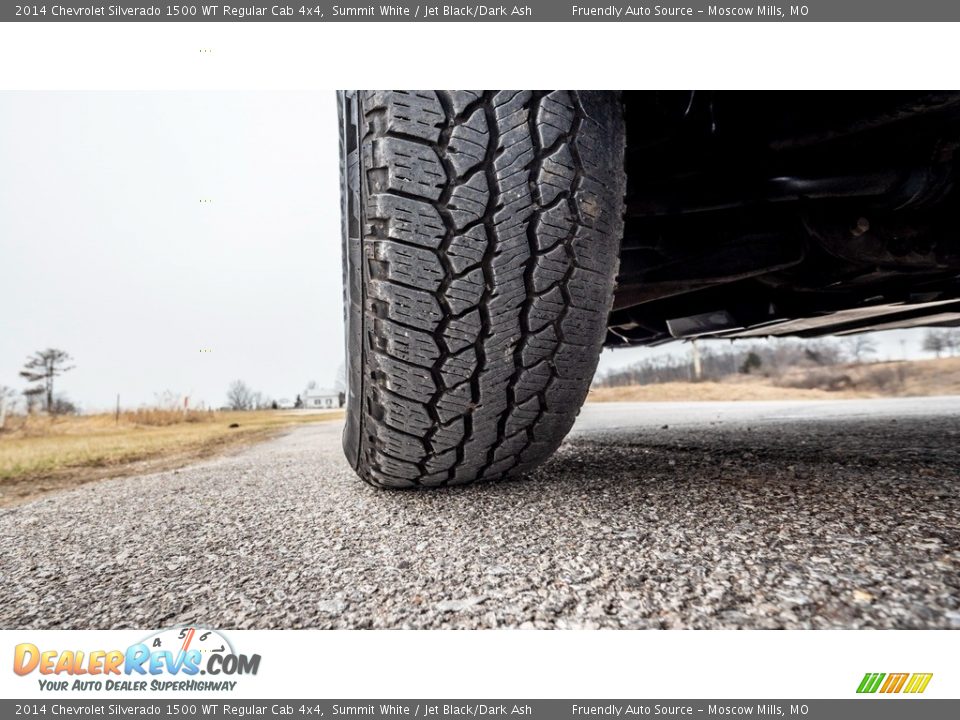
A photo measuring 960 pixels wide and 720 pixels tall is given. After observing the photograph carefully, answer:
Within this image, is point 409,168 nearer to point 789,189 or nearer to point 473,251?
point 473,251

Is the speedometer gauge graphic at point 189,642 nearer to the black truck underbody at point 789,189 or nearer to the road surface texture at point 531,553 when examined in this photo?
the road surface texture at point 531,553

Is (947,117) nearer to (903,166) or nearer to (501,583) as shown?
(903,166)

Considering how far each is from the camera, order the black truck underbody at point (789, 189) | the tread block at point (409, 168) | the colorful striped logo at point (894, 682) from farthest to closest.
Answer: the black truck underbody at point (789, 189)
the tread block at point (409, 168)
the colorful striped logo at point (894, 682)

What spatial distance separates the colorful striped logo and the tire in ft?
1.37

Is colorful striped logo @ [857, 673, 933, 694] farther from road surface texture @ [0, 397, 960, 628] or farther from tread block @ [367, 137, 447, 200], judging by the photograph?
tread block @ [367, 137, 447, 200]

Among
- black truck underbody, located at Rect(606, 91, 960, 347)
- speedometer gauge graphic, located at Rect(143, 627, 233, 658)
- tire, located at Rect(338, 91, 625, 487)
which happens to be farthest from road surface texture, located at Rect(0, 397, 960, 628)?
black truck underbody, located at Rect(606, 91, 960, 347)

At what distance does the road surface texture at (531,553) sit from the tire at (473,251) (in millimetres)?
164

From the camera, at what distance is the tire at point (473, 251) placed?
0.55 metres

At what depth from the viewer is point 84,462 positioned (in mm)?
1497

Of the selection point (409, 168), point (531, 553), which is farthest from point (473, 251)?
point (531, 553)

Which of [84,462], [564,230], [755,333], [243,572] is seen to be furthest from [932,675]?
[84,462]

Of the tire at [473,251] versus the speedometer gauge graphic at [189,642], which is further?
the tire at [473,251]

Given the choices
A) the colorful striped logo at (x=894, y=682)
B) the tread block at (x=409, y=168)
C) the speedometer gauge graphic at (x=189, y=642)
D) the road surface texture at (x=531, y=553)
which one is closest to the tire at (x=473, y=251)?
the tread block at (x=409, y=168)

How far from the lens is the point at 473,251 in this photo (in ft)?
1.87
